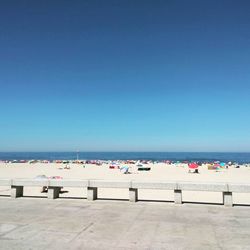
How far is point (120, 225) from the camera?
6391 mm

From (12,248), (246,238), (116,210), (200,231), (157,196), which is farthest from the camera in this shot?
(157,196)

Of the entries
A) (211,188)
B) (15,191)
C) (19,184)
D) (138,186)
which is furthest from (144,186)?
(15,191)

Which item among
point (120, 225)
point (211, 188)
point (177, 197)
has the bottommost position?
point (120, 225)

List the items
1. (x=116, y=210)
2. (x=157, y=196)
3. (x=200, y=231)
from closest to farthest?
(x=200, y=231) < (x=116, y=210) < (x=157, y=196)

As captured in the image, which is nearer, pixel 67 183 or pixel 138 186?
pixel 138 186

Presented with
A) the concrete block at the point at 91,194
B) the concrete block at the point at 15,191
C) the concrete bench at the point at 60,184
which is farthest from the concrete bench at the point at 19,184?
the concrete block at the point at 91,194

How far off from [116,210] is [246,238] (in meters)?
3.30

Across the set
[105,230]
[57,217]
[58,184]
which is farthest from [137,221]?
[58,184]

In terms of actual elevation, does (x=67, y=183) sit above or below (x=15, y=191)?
above

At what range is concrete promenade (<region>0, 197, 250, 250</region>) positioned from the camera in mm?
5203

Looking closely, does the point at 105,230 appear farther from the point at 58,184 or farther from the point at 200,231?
the point at 58,184

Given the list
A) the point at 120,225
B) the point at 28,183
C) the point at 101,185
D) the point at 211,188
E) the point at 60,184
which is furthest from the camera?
the point at 28,183

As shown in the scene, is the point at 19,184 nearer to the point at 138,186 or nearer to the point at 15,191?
the point at 15,191

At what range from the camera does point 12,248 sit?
16.1 feet
